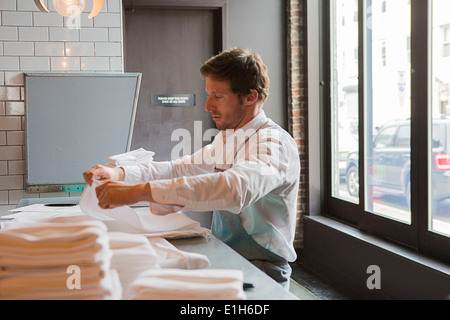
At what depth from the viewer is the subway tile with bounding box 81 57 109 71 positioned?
4.02 metres

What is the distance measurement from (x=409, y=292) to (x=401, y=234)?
0.48 metres

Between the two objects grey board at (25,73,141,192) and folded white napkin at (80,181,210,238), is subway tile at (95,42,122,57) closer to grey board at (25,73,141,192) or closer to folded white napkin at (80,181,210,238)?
grey board at (25,73,141,192)

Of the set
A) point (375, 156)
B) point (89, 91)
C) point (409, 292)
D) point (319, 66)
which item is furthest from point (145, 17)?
point (409, 292)

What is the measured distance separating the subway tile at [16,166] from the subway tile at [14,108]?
365mm

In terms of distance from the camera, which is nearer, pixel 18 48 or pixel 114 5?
pixel 18 48

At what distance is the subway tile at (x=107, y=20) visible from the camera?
4039 millimetres

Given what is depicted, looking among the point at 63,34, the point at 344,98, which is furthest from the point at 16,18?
the point at 344,98

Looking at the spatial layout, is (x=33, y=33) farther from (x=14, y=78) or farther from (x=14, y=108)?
(x=14, y=108)

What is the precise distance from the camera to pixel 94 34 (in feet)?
13.3

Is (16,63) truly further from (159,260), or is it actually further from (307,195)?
(159,260)

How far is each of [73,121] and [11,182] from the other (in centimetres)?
72

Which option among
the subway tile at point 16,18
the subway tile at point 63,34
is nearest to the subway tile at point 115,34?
the subway tile at point 63,34

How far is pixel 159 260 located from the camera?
1.29 metres

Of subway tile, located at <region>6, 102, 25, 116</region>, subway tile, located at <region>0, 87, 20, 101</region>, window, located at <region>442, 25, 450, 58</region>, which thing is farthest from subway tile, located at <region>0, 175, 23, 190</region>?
window, located at <region>442, 25, 450, 58</region>
